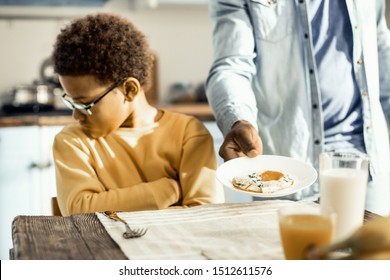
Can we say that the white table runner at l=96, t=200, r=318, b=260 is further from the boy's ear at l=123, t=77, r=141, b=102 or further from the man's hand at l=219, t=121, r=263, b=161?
the boy's ear at l=123, t=77, r=141, b=102

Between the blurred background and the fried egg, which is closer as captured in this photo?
the fried egg

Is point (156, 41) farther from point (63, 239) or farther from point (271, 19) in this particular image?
point (63, 239)

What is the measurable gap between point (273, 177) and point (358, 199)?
0.91ft

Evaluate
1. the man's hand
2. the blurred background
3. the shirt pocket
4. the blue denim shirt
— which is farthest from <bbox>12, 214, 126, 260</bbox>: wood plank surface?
the blurred background

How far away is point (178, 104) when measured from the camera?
363cm

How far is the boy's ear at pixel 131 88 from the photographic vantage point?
4.67 feet

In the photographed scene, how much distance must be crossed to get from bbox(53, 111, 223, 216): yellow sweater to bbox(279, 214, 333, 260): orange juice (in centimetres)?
55

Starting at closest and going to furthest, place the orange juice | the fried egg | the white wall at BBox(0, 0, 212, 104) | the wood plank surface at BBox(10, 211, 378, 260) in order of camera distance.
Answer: the orange juice
the wood plank surface at BBox(10, 211, 378, 260)
the fried egg
the white wall at BBox(0, 0, 212, 104)

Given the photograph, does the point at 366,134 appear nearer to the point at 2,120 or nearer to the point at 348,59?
the point at 348,59

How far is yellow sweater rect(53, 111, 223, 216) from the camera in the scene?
4.28 feet

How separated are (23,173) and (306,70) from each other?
182 cm

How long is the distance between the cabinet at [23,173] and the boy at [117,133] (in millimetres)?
1533

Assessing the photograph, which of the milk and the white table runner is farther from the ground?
the milk
